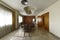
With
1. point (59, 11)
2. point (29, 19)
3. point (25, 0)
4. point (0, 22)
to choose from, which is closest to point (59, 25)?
point (59, 11)

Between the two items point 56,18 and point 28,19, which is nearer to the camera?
point 56,18

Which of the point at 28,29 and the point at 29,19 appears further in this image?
the point at 29,19

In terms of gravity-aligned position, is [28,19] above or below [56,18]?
above

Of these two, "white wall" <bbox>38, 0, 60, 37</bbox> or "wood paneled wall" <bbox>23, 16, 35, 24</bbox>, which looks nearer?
"white wall" <bbox>38, 0, 60, 37</bbox>

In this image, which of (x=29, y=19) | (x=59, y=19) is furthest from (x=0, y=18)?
(x=29, y=19)

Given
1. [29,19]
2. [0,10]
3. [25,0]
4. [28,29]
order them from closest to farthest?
[25,0] → [0,10] → [28,29] → [29,19]

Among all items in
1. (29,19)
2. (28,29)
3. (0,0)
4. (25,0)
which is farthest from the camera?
(29,19)

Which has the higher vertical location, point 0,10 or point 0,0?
point 0,0

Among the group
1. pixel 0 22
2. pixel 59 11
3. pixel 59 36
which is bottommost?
pixel 59 36

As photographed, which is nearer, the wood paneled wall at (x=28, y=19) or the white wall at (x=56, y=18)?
the white wall at (x=56, y=18)

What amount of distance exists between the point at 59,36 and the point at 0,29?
4095 mm

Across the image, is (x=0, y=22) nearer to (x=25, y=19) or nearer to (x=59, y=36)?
(x=59, y=36)

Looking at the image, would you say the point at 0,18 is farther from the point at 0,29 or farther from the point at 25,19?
the point at 25,19

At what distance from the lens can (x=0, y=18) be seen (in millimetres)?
6086
